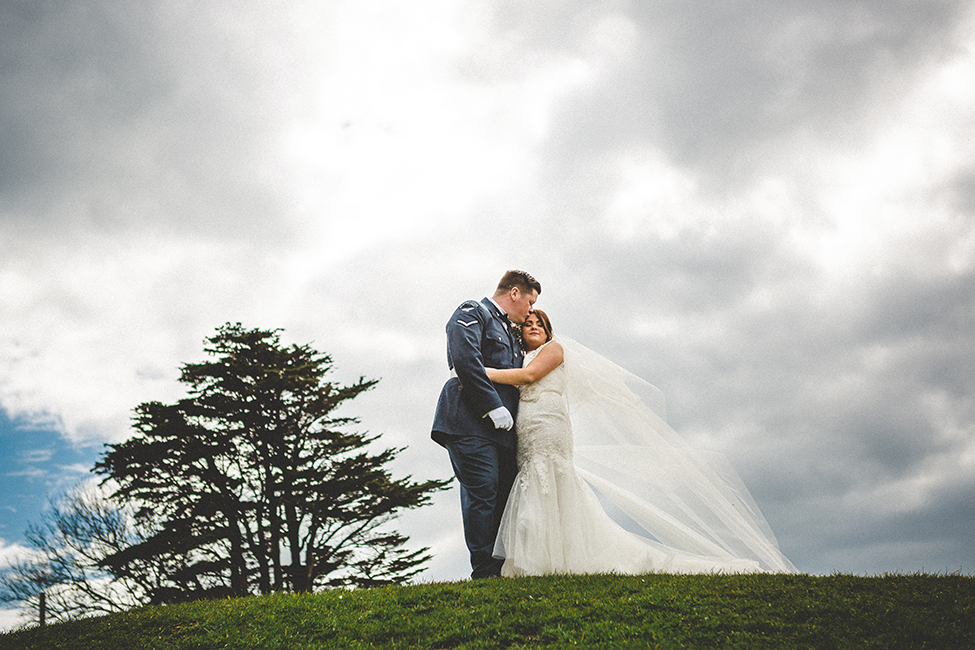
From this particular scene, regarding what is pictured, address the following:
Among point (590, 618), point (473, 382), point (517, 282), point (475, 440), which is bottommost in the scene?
point (590, 618)

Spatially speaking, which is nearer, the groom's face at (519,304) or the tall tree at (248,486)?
the groom's face at (519,304)

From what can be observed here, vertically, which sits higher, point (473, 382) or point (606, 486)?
point (473, 382)

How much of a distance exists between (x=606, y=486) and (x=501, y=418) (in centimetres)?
173

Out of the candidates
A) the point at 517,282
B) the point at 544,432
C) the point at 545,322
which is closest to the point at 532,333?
the point at 545,322

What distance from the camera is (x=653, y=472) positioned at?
7371mm

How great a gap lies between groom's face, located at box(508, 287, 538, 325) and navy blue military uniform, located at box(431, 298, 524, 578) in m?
0.64

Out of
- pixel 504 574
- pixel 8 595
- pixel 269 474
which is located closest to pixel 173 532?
pixel 269 474

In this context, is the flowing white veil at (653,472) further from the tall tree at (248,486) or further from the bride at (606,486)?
the tall tree at (248,486)

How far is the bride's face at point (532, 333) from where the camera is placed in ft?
25.2

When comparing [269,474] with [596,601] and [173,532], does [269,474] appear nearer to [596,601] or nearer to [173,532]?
[173,532]

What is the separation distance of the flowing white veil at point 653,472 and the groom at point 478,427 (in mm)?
952

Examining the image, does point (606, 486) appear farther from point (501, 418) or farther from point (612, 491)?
point (501, 418)

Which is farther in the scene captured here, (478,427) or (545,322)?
(545,322)

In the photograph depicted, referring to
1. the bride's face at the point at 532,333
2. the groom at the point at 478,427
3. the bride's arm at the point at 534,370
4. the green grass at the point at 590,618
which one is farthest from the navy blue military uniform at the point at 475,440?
the bride's face at the point at 532,333
